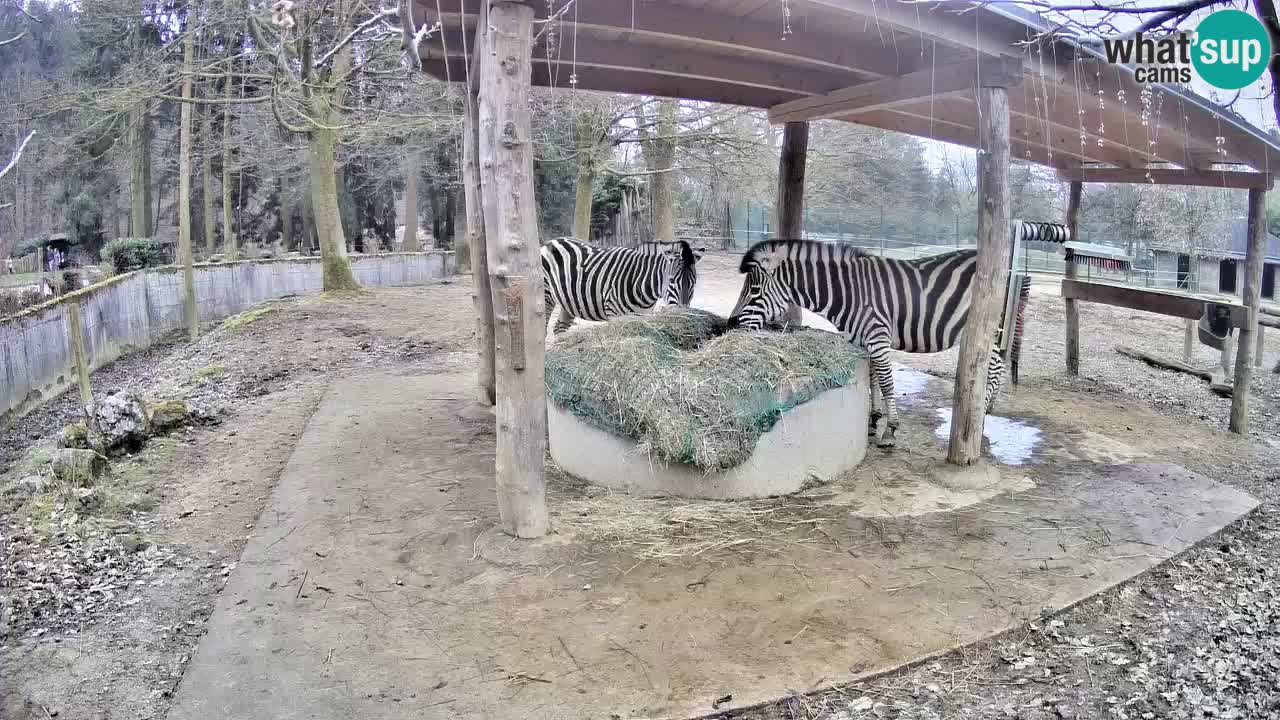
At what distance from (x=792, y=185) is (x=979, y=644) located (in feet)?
19.1

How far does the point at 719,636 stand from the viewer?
3.64 metres

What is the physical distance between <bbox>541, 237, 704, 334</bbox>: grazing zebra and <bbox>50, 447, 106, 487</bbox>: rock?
4.40 m

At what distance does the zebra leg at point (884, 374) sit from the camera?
6641 millimetres

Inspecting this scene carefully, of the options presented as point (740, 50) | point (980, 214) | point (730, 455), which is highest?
point (740, 50)

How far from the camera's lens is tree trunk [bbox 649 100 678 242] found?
592 inches

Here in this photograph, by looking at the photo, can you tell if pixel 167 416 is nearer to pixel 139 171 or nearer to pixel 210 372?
pixel 210 372

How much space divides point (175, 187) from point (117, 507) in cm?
2665

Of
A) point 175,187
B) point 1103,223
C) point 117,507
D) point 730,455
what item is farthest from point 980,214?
point 175,187

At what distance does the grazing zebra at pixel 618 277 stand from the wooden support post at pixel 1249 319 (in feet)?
17.3

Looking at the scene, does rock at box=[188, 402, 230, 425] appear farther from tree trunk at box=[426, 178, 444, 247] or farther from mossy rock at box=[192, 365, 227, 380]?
tree trunk at box=[426, 178, 444, 247]

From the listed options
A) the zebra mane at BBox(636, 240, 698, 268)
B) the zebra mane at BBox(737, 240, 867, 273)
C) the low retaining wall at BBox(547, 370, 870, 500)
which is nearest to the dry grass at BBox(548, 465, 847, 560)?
the low retaining wall at BBox(547, 370, 870, 500)

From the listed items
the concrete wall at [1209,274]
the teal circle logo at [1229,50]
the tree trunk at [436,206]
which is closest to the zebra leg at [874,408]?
the teal circle logo at [1229,50]

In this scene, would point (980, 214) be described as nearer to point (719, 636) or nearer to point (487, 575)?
point (719, 636)

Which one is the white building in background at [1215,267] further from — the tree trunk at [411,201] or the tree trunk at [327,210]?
the tree trunk at [411,201]
